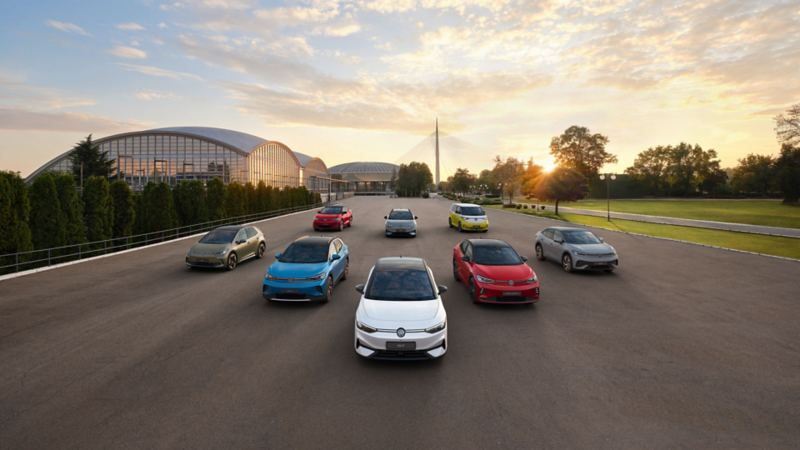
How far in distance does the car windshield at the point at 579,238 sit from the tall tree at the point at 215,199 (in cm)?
2417

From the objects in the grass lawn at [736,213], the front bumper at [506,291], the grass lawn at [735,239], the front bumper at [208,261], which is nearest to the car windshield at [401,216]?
the front bumper at [208,261]

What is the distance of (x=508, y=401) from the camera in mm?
5656

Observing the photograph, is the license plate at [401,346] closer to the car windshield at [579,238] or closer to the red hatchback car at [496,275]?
the red hatchback car at [496,275]

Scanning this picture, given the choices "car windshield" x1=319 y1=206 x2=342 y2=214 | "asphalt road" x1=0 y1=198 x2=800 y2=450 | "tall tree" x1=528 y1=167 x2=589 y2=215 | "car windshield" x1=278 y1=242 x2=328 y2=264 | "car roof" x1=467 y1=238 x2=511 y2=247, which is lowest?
"asphalt road" x1=0 y1=198 x2=800 y2=450

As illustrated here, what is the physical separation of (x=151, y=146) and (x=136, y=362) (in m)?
82.5

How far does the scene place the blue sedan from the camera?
1007 cm

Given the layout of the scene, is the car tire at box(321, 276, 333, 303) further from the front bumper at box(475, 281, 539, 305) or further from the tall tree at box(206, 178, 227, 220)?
the tall tree at box(206, 178, 227, 220)

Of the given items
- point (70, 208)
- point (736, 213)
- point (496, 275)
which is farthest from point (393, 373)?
point (736, 213)

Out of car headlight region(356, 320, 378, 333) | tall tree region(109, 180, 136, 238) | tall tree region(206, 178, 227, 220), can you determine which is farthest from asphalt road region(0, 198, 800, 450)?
tall tree region(206, 178, 227, 220)

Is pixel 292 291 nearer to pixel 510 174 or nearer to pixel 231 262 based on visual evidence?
pixel 231 262

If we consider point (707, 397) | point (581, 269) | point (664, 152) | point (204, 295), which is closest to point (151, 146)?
point (204, 295)

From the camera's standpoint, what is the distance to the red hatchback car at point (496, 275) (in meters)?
10.0

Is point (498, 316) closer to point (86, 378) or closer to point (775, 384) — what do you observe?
point (775, 384)

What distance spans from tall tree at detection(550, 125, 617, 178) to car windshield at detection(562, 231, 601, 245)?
8567 centimetres
